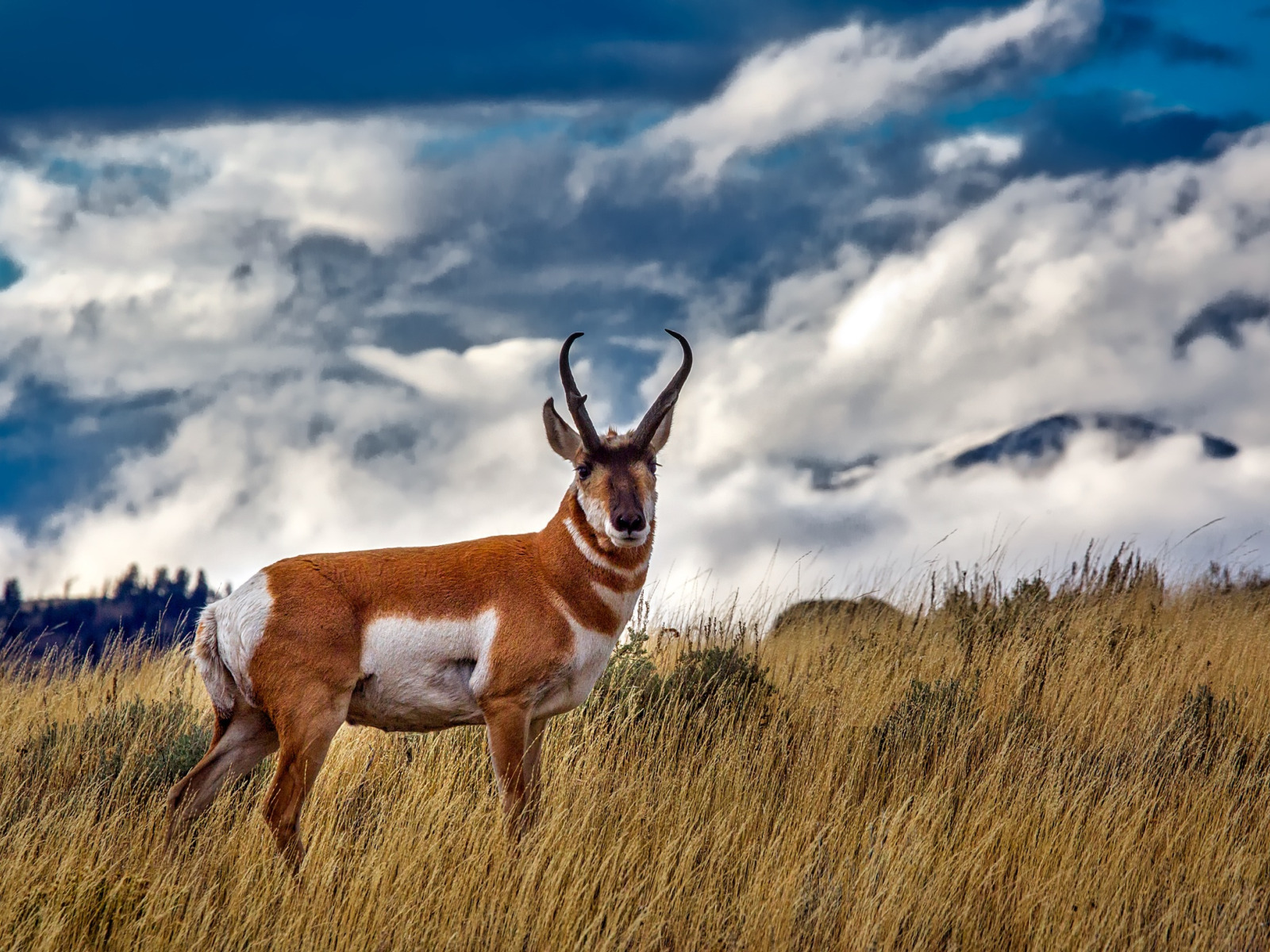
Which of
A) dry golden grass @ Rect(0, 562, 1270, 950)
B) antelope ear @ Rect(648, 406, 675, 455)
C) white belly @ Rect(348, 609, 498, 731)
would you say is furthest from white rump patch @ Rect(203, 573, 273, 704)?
antelope ear @ Rect(648, 406, 675, 455)

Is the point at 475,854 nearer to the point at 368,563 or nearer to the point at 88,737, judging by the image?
the point at 368,563

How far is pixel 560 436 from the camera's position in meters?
7.23

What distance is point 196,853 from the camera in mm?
6461

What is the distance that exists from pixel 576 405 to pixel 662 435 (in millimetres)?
601

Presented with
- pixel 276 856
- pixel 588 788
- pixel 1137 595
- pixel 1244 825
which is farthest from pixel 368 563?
pixel 1137 595

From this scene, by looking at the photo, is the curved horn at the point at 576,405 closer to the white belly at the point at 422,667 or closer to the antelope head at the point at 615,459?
the antelope head at the point at 615,459

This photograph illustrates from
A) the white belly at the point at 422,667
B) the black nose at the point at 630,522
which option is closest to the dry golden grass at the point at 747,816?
the white belly at the point at 422,667

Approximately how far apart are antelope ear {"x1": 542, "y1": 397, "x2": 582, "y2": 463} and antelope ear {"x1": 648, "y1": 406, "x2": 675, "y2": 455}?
1.49 ft

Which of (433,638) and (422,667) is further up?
(433,638)

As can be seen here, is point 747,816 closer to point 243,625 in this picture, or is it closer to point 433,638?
point 433,638

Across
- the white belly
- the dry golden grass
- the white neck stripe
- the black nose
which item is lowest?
the dry golden grass

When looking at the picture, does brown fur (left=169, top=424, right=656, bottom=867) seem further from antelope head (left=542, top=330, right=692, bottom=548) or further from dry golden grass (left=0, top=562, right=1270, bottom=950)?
dry golden grass (left=0, top=562, right=1270, bottom=950)

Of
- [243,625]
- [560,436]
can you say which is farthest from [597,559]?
[243,625]

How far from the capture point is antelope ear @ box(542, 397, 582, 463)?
723 centimetres
